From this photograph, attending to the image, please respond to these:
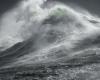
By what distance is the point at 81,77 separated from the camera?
19.5m

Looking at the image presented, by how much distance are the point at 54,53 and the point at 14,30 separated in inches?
435

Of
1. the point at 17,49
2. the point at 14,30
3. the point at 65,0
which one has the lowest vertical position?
the point at 17,49

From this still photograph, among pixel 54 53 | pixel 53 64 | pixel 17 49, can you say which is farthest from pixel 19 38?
pixel 53 64

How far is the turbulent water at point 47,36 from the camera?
23.8 m

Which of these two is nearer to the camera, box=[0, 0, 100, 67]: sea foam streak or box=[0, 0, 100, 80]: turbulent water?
box=[0, 0, 100, 80]: turbulent water

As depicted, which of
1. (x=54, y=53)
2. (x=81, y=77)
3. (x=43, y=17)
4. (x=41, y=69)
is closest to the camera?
(x=81, y=77)

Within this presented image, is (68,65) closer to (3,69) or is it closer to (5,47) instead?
(3,69)

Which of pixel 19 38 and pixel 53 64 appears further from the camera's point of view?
pixel 19 38

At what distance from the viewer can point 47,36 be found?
29.3 metres

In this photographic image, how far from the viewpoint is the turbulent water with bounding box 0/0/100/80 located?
78.1ft

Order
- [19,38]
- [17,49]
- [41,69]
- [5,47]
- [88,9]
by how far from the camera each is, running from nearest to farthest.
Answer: [41,69]
[17,49]
[5,47]
[19,38]
[88,9]

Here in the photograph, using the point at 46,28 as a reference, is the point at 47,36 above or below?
below

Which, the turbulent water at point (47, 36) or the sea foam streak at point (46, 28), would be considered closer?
the turbulent water at point (47, 36)

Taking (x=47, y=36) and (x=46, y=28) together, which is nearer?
(x=47, y=36)
